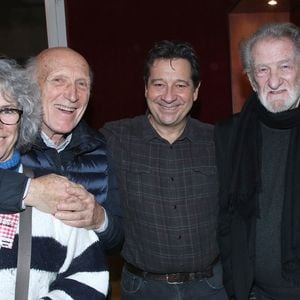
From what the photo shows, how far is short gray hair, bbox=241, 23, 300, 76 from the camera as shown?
8.24 ft

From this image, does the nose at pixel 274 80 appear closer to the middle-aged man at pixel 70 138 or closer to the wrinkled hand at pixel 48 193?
the middle-aged man at pixel 70 138

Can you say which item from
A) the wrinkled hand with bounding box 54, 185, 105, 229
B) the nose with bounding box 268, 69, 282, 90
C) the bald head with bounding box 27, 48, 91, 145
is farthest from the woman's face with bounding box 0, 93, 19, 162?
the nose with bounding box 268, 69, 282, 90

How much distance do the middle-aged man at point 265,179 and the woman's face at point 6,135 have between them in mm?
1173

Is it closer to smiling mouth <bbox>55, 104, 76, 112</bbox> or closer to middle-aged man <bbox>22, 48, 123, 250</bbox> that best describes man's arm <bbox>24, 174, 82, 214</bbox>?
middle-aged man <bbox>22, 48, 123, 250</bbox>

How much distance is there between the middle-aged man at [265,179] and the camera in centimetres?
232

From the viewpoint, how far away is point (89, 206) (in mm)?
1859

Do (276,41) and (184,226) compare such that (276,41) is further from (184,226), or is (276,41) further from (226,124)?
(184,226)

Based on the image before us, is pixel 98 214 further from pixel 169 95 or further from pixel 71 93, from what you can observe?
pixel 169 95

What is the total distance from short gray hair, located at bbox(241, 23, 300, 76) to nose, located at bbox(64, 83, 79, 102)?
94 centimetres

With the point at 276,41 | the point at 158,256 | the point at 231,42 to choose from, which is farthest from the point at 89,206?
the point at 231,42

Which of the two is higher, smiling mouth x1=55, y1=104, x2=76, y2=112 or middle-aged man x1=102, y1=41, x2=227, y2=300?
smiling mouth x1=55, y1=104, x2=76, y2=112

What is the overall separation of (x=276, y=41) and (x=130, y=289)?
149cm

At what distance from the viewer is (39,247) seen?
164cm

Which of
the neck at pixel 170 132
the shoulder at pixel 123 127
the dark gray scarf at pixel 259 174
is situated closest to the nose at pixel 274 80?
the dark gray scarf at pixel 259 174
